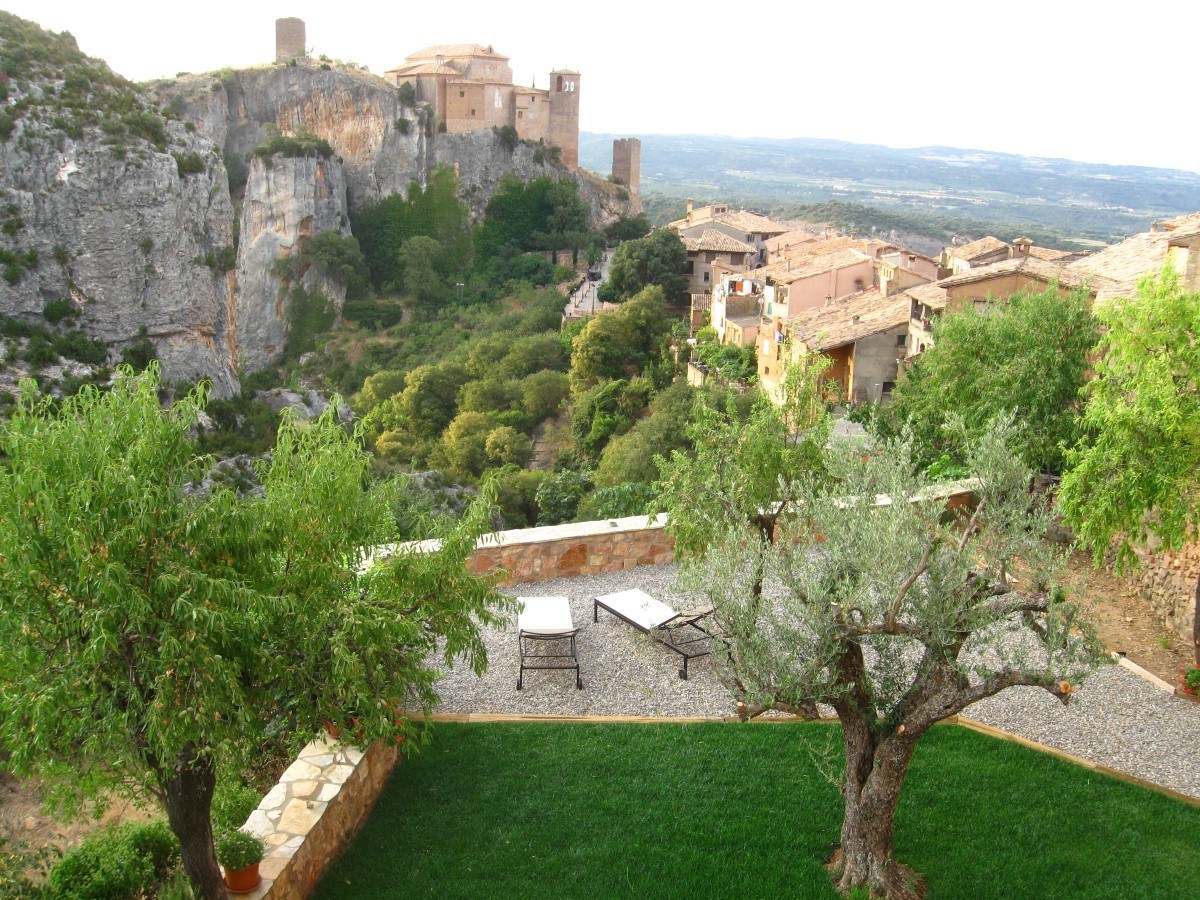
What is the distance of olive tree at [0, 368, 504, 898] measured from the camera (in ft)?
15.1

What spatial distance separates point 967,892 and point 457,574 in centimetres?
399

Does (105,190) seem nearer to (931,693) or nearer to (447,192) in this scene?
(931,693)

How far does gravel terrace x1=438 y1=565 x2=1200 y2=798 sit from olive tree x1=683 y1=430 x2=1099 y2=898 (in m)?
2.38

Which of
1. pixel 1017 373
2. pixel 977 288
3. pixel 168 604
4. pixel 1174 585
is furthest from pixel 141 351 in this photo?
pixel 977 288

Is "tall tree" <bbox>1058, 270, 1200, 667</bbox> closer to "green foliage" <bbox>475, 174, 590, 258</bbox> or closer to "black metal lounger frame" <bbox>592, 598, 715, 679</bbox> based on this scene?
"black metal lounger frame" <bbox>592, 598, 715, 679</bbox>

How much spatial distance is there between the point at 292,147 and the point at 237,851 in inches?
2581

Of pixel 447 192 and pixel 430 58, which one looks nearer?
pixel 447 192

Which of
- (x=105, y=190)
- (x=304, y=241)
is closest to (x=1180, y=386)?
(x=105, y=190)

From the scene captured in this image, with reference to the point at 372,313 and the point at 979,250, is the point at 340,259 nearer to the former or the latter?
the point at 372,313

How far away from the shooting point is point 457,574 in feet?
20.8

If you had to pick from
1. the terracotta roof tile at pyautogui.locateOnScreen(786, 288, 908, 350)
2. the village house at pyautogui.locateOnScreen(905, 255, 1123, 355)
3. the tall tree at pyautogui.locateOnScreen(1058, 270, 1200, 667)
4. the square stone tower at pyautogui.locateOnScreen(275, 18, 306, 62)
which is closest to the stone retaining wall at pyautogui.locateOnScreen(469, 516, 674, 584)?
the tall tree at pyautogui.locateOnScreen(1058, 270, 1200, 667)

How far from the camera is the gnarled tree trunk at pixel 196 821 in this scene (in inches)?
215

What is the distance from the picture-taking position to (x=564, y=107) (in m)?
74.0

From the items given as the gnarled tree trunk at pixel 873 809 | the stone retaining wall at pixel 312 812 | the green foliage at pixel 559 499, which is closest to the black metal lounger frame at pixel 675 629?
the gnarled tree trunk at pixel 873 809
